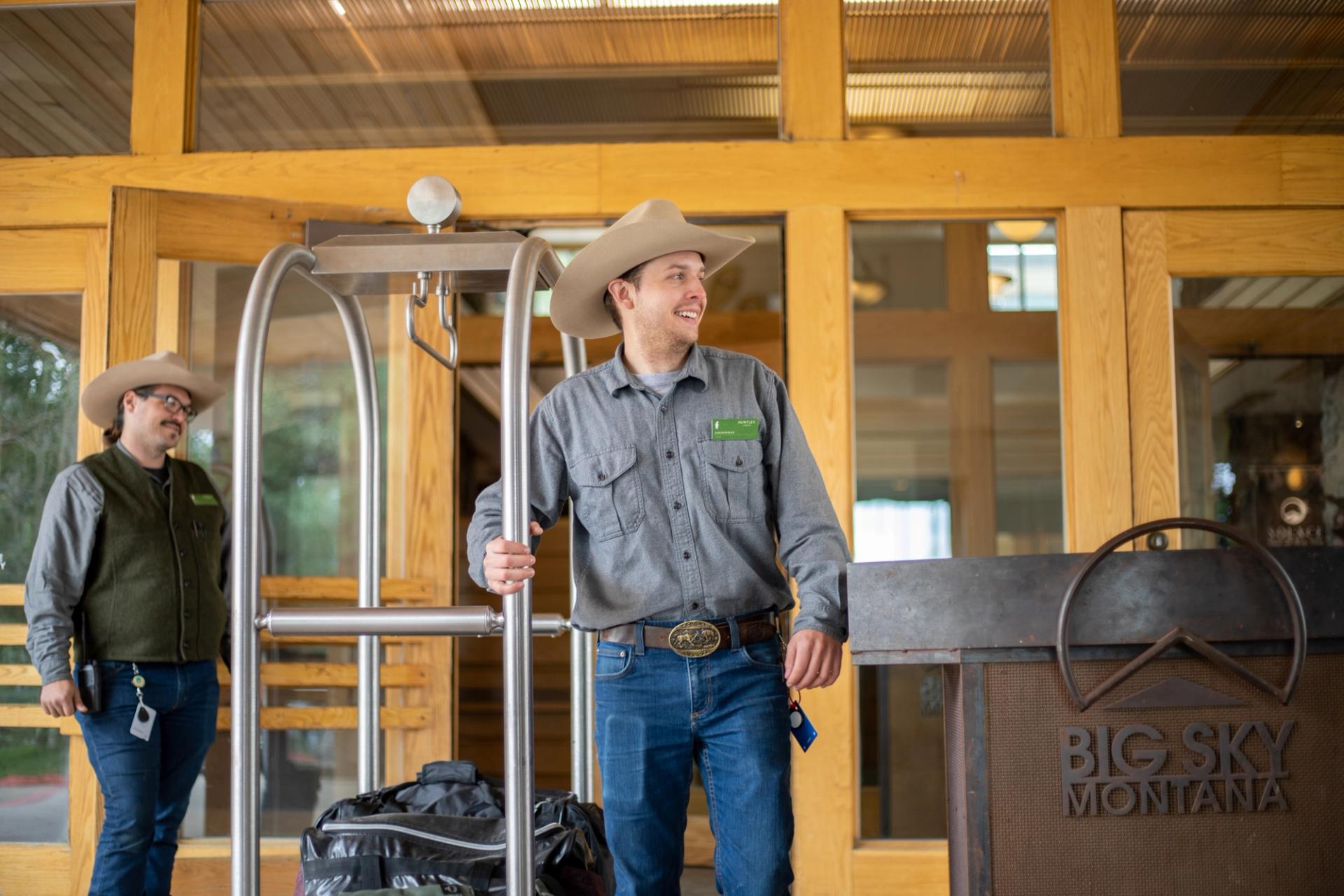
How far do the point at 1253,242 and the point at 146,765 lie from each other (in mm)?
3493

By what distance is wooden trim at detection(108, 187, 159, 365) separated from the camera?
11.7 ft

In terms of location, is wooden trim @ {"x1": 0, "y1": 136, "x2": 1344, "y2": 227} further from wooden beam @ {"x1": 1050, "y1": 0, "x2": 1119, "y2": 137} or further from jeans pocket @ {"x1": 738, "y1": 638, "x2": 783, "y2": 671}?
jeans pocket @ {"x1": 738, "y1": 638, "x2": 783, "y2": 671}

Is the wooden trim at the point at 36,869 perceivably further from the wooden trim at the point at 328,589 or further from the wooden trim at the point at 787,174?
the wooden trim at the point at 787,174

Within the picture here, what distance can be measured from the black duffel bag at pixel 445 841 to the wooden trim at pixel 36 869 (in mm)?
1972

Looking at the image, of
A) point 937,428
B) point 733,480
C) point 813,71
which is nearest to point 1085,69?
point 813,71

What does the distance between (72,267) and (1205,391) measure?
3.64 metres

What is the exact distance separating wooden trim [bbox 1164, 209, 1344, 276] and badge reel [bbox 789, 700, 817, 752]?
241cm

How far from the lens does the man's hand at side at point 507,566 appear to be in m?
1.83

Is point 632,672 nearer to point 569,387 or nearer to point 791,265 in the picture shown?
point 569,387

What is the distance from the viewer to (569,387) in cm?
216

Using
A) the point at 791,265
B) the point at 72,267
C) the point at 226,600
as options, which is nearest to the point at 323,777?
the point at 226,600

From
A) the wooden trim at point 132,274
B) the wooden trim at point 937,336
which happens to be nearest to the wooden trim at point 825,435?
the wooden trim at point 937,336

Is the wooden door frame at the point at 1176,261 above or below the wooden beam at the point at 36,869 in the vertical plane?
above

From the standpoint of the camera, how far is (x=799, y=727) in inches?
77.5
